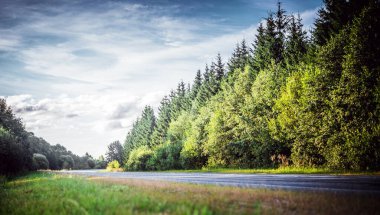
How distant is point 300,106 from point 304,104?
94 centimetres

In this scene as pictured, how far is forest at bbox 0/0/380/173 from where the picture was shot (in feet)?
62.6

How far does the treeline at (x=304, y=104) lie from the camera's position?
19.0m

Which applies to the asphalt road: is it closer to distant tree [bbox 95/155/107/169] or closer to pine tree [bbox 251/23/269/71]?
pine tree [bbox 251/23/269/71]

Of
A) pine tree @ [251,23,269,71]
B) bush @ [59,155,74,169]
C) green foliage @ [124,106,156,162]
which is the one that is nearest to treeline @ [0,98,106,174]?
bush @ [59,155,74,169]

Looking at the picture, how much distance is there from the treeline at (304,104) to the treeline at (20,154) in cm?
2129

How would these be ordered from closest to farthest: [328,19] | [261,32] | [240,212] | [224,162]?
[240,212] → [328,19] → [224,162] → [261,32]

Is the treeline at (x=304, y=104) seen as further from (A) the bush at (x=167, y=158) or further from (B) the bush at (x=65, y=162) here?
(B) the bush at (x=65, y=162)

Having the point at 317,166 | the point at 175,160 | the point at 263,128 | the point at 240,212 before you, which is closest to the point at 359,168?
the point at 317,166

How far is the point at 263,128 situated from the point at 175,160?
22.0m

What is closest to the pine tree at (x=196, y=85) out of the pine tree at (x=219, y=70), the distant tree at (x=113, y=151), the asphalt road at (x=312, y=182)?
the pine tree at (x=219, y=70)

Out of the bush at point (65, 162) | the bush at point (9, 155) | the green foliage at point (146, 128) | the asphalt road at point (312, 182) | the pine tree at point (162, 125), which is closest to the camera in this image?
the asphalt road at point (312, 182)

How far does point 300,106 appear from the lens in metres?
24.6

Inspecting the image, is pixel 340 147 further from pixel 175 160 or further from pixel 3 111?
pixel 3 111

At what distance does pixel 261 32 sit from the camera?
132 ft
